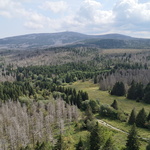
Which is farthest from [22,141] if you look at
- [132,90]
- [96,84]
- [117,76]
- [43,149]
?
[117,76]

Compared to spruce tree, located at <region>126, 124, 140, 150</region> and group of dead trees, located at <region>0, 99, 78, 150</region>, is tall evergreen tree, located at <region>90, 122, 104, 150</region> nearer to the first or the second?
spruce tree, located at <region>126, 124, 140, 150</region>

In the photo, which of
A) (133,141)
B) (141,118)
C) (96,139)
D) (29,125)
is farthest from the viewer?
(141,118)

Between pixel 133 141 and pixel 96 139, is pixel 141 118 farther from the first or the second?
pixel 96 139

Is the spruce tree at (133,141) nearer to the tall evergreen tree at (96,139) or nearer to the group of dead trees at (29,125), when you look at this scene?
the tall evergreen tree at (96,139)

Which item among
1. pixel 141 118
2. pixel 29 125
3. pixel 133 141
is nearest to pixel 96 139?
pixel 133 141

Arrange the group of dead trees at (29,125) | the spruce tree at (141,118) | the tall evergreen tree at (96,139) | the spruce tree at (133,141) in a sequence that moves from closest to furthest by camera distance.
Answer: the spruce tree at (133,141) < the tall evergreen tree at (96,139) < the group of dead trees at (29,125) < the spruce tree at (141,118)

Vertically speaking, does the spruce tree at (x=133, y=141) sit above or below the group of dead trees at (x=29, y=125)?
above

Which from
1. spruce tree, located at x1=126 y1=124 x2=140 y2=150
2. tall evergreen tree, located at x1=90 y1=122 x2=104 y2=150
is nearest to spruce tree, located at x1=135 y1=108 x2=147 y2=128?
spruce tree, located at x1=126 y1=124 x2=140 y2=150

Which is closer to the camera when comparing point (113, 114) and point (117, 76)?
point (113, 114)

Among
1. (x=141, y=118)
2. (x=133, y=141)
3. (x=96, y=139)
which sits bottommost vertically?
(x=141, y=118)

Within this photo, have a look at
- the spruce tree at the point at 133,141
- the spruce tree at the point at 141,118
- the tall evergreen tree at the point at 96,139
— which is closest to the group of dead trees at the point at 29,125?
the tall evergreen tree at the point at 96,139

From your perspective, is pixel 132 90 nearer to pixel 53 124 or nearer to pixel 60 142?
pixel 53 124
